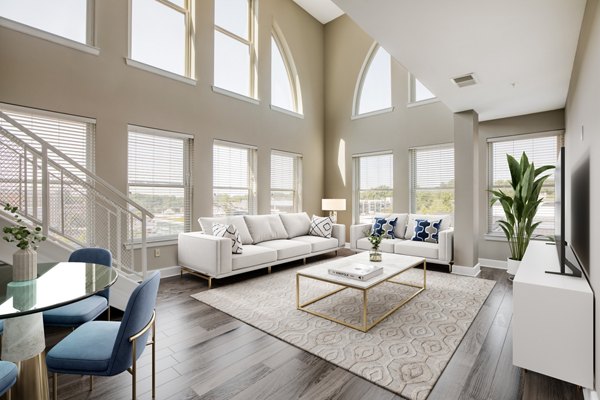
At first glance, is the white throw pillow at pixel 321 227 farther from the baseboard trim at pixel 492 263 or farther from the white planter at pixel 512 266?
the white planter at pixel 512 266

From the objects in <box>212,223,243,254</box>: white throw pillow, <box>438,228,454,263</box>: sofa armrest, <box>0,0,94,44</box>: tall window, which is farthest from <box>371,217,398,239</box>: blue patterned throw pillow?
<box>0,0,94,44</box>: tall window

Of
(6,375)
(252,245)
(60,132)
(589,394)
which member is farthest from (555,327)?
(60,132)

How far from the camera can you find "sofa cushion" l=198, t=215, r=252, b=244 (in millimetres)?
4584

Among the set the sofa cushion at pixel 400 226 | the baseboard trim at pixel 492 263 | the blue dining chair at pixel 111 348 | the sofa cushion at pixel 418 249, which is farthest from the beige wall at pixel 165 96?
the baseboard trim at pixel 492 263

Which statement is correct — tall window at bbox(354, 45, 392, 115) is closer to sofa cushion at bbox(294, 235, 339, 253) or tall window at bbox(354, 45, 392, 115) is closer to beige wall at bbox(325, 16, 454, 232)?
beige wall at bbox(325, 16, 454, 232)

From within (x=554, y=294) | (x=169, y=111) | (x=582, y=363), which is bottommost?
(x=582, y=363)

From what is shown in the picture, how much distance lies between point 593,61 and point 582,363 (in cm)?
188

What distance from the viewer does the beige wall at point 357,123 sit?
5781 mm

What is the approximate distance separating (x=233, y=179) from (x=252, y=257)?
1775mm

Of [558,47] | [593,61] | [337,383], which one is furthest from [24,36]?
[558,47]

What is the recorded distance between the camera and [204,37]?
5.04 m

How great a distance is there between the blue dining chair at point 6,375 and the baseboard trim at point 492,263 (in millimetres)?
5932

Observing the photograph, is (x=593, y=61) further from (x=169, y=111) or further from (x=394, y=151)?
(x=169, y=111)

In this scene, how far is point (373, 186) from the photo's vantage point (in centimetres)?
663
